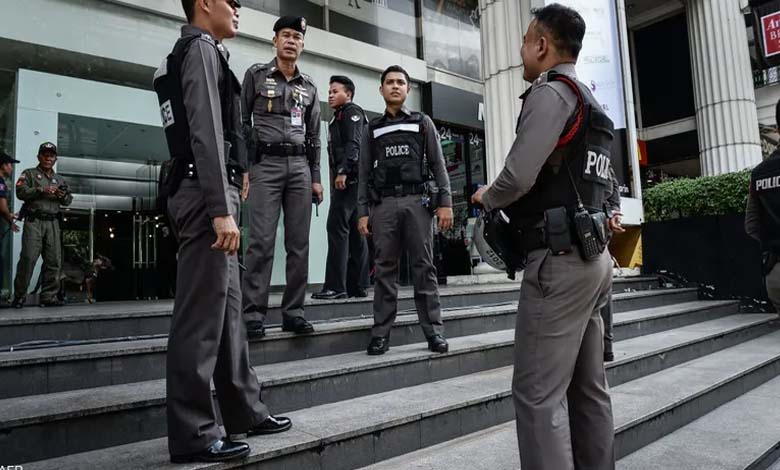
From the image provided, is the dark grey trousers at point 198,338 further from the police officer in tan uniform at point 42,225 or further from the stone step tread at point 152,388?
the police officer in tan uniform at point 42,225

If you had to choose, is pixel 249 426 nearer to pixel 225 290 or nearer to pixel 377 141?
pixel 225 290

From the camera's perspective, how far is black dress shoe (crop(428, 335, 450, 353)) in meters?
3.52

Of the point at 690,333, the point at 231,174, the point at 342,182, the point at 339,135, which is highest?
the point at 339,135

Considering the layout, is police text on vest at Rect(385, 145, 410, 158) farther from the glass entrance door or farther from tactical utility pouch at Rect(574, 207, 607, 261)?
the glass entrance door

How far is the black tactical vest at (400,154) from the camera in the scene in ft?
12.2

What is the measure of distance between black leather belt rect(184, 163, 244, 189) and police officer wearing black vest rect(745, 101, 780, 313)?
3074mm

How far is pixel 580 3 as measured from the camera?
800cm

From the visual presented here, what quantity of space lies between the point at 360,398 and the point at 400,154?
1.77 metres

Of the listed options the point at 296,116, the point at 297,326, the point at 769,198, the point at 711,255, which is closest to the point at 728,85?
the point at 711,255

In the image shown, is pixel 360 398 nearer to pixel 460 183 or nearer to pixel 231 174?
pixel 231 174

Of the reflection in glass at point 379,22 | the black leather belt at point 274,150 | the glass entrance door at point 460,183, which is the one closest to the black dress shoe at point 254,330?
the black leather belt at point 274,150

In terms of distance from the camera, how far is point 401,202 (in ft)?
12.1

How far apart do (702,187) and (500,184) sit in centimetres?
754

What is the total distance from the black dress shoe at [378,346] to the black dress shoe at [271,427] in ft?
3.66
